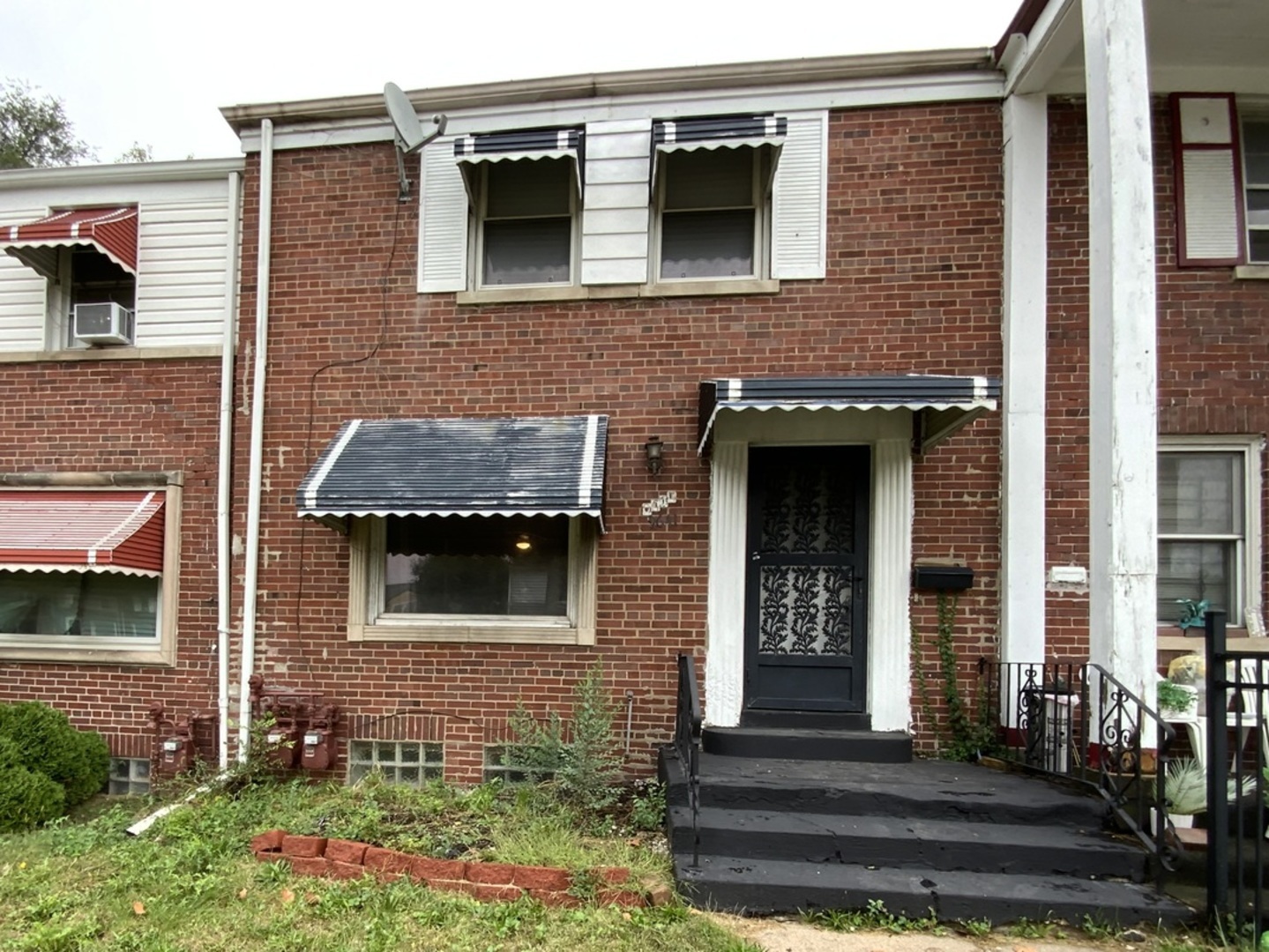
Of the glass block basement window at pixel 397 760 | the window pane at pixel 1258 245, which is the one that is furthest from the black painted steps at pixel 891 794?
the window pane at pixel 1258 245

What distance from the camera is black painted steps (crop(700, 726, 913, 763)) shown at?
535cm

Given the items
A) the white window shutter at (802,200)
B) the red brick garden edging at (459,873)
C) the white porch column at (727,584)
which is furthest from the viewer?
the white window shutter at (802,200)

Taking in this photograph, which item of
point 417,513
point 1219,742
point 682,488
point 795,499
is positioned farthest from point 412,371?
point 1219,742

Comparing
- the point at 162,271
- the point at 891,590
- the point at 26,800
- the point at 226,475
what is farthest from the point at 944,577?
the point at 162,271

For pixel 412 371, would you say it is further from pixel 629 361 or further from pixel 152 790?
pixel 152 790

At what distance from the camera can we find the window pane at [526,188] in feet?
21.1

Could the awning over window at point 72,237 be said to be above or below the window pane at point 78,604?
above

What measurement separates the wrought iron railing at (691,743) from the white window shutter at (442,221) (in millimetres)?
3761

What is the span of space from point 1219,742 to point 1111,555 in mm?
1116

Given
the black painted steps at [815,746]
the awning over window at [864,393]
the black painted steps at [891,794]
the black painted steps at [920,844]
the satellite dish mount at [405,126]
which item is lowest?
the black painted steps at [920,844]

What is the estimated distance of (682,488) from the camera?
591 centimetres

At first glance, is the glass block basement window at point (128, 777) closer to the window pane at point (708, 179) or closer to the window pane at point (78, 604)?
the window pane at point (78, 604)

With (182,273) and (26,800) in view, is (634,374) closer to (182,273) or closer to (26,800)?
(182,273)

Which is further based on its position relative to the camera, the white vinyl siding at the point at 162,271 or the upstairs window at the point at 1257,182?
the white vinyl siding at the point at 162,271
